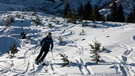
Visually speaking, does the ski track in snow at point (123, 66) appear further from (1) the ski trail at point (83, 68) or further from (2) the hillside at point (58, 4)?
(2) the hillside at point (58, 4)

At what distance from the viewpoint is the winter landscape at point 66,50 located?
513 inches

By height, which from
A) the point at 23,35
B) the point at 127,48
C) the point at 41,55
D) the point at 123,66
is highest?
the point at 23,35

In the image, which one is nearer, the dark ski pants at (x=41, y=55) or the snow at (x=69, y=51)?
the snow at (x=69, y=51)

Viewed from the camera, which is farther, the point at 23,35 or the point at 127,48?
the point at 23,35

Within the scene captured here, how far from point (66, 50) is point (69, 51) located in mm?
715

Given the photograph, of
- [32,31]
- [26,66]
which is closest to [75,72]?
[26,66]

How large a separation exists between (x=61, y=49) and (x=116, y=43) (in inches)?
146

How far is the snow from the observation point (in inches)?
508

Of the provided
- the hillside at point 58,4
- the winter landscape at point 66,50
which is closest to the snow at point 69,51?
the winter landscape at point 66,50

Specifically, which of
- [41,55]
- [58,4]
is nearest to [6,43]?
[41,55]

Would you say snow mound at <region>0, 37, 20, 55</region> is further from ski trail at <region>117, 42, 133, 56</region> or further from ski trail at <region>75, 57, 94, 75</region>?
ski trail at <region>75, 57, 94, 75</region>

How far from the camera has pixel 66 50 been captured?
1903cm

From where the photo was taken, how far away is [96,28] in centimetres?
2686

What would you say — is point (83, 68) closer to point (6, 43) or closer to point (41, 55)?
point (41, 55)
